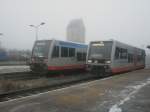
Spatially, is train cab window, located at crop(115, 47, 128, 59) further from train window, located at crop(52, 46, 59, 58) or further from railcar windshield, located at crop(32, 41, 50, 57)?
railcar windshield, located at crop(32, 41, 50, 57)

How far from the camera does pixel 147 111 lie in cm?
664

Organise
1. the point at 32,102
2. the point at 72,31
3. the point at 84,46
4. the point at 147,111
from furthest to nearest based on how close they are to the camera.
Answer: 1. the point at 72,31
2. the point at 84,46
3. the point at 32,102
4. the point at 147,111

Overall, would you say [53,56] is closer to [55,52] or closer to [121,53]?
[55,52]

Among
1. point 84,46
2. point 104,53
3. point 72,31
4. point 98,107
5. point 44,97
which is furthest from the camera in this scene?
point 72,31

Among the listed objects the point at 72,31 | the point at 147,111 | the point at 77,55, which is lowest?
the point at 147,111

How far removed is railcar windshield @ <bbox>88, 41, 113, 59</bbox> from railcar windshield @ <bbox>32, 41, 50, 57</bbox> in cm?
377

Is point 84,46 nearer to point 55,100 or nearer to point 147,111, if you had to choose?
point 55,100

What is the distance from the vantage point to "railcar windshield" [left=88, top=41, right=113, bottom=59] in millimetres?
17942

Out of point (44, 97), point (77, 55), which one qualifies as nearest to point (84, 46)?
point (77, 55)

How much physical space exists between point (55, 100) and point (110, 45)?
35.8ft

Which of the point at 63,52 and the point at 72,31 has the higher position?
the point at 72,31

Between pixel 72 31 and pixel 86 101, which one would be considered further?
pixel 72 31

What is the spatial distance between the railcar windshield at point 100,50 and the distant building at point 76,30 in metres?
81.6

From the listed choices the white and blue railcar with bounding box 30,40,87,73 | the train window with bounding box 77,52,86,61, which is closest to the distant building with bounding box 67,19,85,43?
the train window with bounding box 77,52,86,61
